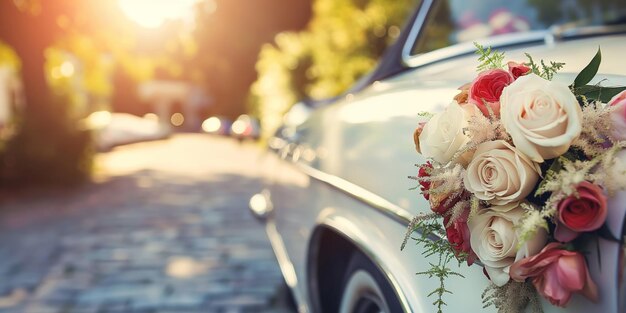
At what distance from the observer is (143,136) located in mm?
28953

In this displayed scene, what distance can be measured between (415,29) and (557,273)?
6.42ft

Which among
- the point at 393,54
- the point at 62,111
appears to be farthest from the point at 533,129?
the point at 62,111

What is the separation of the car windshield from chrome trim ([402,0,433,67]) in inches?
0.7

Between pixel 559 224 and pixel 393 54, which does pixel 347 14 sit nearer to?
pixel 393 54

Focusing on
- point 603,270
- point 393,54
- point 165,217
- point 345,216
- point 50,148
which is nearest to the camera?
point 603,270

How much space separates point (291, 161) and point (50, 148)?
8.53m

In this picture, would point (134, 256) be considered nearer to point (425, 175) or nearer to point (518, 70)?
point (425, 175)

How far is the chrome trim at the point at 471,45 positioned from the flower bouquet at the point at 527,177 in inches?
43.2

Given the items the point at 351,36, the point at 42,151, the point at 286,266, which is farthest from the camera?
the point at 42,151

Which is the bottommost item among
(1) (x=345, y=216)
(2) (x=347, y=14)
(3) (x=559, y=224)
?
(3) (x=559, y=224)

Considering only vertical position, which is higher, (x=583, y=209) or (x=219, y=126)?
(x=219, y=126)

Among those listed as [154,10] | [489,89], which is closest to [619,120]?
[489,89]

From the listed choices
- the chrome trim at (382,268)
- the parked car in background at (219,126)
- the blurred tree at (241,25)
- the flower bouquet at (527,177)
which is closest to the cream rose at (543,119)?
the flower bouquet at (527,177)

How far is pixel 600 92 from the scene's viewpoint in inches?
50.2
